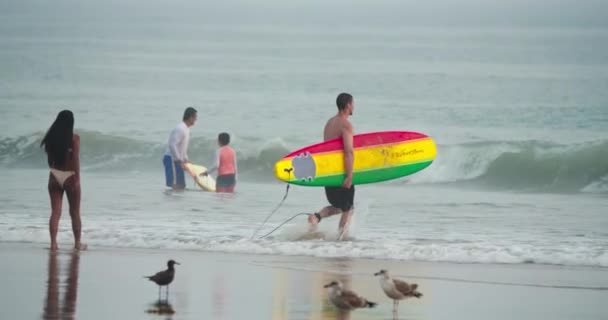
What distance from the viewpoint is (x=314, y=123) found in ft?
103

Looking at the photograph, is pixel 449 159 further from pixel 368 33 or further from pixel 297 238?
pixel 368 33

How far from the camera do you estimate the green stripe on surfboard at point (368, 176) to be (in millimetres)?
11117

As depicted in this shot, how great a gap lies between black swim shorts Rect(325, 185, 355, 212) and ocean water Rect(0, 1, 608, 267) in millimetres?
362

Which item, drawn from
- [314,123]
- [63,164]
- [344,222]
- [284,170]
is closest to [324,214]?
[344,222]

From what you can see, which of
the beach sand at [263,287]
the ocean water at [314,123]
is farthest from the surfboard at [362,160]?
the beach sand at [263,287]

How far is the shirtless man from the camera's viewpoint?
1076 centimetres

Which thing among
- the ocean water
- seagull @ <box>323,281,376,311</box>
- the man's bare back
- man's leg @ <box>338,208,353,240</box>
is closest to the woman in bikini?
the ocean water

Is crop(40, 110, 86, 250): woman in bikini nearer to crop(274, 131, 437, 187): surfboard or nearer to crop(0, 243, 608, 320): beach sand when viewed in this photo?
crop(0, 243, 608, 320): beach sand

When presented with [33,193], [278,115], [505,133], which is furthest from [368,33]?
[33,193]

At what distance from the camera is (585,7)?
83.0m

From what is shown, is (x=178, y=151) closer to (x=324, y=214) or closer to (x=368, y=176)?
(x=368, y=176)

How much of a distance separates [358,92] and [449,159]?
17.6 m

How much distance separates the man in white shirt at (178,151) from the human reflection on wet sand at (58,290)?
546 centimetres

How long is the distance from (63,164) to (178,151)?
5492mm
